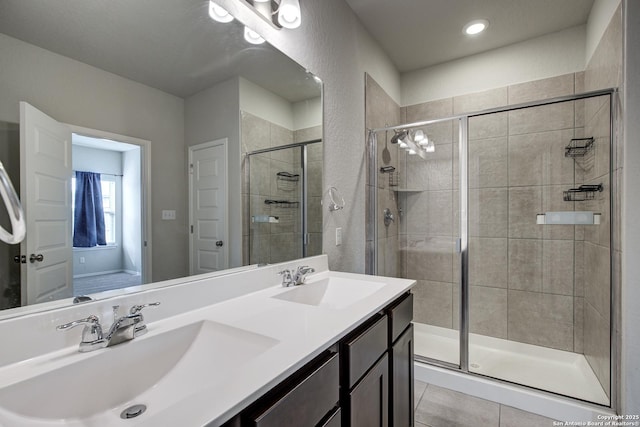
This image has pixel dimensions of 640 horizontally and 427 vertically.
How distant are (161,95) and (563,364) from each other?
3.07 meters

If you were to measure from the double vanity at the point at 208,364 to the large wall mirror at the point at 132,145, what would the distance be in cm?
9

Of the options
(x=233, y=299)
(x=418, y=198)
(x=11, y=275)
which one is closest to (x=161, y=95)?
(x=11, y=275)

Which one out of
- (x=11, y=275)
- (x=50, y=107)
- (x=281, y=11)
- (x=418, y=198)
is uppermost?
(x=281, y=11)

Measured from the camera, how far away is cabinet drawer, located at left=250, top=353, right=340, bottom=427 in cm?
58

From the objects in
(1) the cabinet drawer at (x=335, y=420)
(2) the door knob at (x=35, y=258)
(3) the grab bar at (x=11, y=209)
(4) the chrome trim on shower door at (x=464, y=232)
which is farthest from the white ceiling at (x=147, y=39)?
(4) the chrome trim on shower door at (x=464, y=232)

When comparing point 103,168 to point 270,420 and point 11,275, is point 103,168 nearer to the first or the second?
point 11,275

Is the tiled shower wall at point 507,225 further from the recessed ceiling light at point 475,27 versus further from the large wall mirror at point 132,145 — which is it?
the large wall mirror at point 132,145

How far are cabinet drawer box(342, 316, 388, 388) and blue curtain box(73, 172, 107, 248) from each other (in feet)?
2.55

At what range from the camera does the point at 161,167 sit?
1.03 meters

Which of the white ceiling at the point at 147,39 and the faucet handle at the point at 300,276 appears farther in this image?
the faucet handle at the point at 300,276

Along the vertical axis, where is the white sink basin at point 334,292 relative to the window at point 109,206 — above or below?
below

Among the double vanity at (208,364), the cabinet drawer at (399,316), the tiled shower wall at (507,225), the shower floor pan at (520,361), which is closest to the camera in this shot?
the double vanity at (208,364)

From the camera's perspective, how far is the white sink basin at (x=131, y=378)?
0.58 metres

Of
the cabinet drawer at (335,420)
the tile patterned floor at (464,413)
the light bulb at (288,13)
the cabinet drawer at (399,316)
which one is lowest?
the tile patterned floor at (464,413)
